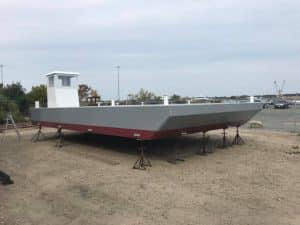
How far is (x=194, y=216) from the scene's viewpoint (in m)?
6.09

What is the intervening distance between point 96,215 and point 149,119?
153 inches

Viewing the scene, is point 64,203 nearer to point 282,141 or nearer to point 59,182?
point 59,182

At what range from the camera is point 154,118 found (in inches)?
373

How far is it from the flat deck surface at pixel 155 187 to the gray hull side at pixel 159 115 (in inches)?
44.8

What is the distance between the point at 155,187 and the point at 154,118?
2.14 metres

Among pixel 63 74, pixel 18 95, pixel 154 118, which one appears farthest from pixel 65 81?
pixel 18 95

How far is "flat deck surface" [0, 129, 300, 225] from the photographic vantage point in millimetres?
6172

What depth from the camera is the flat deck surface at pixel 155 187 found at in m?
6.17

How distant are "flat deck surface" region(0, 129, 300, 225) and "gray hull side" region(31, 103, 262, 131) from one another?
1.14 meters

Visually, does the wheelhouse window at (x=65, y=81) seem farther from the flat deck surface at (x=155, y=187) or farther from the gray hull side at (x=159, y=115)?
the flat deck surface at (x=155, y=187)

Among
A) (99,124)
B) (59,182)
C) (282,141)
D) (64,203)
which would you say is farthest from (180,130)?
(282,141)

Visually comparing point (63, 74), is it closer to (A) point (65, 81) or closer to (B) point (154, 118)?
(A) point (65, 81)

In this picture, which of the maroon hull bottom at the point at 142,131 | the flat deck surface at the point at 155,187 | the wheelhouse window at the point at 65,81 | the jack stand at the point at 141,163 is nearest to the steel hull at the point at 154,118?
the maroon hull bottom at the point at 142,131

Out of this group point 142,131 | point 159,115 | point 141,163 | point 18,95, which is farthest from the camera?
point 18,95
